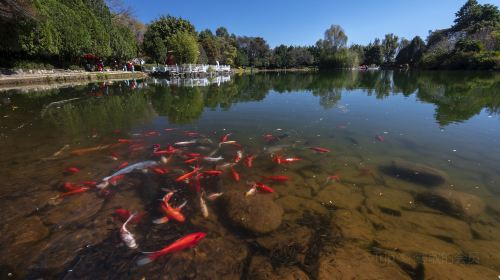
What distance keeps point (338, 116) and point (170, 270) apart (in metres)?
10.6

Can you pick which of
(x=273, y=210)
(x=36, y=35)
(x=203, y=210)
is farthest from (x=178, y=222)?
(x=36, y=35)

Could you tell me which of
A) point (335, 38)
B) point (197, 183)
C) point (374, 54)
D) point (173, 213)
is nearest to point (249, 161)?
point (197, 183)

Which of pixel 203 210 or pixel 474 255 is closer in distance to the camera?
pixel 474 255

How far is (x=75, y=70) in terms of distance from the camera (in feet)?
113

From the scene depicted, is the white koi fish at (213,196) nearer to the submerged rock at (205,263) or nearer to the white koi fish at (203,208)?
the white koi fish at (203,208)

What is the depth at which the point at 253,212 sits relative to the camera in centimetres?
459

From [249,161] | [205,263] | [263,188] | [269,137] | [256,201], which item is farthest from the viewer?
[269,137]

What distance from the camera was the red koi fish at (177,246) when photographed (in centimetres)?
363

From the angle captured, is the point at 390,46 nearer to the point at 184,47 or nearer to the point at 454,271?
the point at 184,47

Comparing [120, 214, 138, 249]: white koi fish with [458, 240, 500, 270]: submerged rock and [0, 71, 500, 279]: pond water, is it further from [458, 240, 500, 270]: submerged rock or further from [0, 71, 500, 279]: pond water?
[458, 240, 500, 270]: submerged rock

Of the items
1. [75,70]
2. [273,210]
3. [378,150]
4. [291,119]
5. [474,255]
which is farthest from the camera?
[75,70]

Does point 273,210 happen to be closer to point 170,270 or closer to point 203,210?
point 203,210

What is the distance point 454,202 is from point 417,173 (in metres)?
1.29

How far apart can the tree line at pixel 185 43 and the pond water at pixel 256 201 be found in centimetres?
2123
